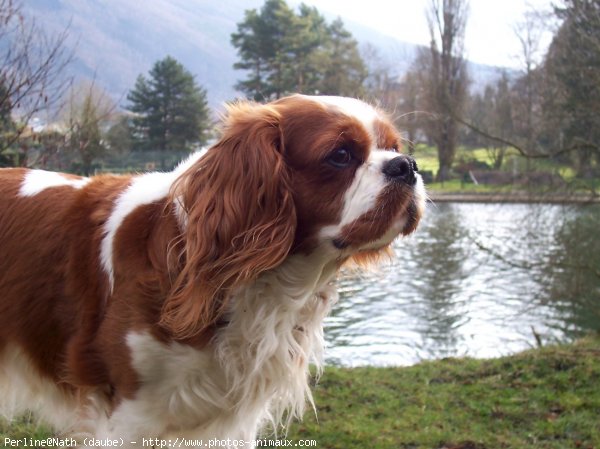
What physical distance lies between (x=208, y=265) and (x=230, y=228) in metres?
0.15

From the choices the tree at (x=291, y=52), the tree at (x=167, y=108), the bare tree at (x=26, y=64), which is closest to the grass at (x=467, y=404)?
the bare tree at (x=26, y=64)

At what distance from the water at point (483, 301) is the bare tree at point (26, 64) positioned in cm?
311

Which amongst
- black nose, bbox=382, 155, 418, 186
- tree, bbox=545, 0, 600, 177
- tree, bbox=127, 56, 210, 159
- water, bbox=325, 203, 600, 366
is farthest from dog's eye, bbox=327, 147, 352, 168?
tree, bbox=127, 56, 210, 159

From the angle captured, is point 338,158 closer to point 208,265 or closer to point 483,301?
point 208,265

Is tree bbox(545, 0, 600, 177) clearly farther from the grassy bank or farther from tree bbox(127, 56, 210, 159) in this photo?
tree bbox(127, 56, 210, 159)

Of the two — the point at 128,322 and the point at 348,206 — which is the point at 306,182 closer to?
the point at 348,206

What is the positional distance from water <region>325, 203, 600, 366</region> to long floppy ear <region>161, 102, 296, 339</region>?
2.11 ft

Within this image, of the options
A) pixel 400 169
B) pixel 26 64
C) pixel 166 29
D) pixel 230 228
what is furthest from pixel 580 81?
pixel 166 29

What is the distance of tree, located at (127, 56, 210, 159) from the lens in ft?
77.5

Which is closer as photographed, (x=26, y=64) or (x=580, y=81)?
(x=26, y=64)

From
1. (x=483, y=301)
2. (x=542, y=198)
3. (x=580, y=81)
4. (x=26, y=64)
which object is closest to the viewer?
(x=26, y=64)

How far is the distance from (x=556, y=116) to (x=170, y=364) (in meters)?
7.90

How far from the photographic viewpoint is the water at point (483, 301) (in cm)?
859

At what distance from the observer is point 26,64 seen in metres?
5.46
